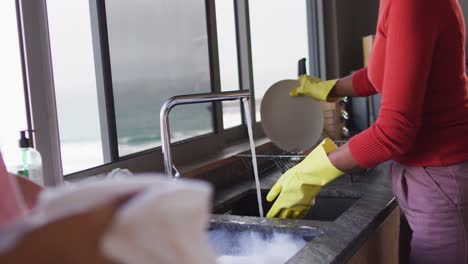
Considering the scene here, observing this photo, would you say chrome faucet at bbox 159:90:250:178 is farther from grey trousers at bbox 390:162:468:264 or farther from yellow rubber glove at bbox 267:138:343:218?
grey trousers at bbox 390:162:468:264

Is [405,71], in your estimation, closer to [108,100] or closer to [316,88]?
[316,88]

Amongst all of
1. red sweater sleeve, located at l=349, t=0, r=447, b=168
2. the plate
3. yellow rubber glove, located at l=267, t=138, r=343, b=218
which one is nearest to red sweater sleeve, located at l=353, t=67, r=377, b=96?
the plate

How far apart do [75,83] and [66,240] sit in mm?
1267

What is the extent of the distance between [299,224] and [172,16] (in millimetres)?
964

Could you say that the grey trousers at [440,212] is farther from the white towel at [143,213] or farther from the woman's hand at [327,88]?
the white towel at [143,213]

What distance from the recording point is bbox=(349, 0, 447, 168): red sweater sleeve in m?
1.17

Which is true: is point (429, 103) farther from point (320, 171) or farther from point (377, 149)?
point (320, 171)

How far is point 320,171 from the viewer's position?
138 cm

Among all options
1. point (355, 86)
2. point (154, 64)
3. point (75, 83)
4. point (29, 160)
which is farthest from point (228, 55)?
point (29, 160)

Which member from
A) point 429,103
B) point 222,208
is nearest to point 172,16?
point 222,208

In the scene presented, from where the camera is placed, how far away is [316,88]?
184 centimetres

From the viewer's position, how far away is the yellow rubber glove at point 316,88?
5.97 feet

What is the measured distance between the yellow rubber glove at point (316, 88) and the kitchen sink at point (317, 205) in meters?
0.35

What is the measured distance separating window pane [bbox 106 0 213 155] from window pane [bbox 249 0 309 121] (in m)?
0.57
